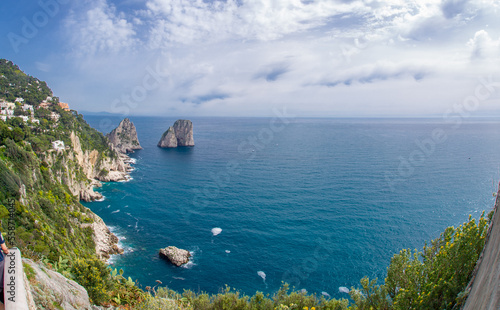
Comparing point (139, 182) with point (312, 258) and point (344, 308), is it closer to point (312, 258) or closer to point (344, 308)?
point (312, 258)

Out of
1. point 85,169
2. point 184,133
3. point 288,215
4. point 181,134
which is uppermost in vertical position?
point 184,133

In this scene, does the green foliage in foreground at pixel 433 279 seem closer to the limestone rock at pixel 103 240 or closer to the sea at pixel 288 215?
the sea at pixel 288 215

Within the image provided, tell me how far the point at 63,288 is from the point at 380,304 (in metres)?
18.9

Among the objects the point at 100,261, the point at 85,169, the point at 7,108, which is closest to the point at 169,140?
the point at 85,169

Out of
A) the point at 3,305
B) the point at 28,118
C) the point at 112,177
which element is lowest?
the point at 112,177

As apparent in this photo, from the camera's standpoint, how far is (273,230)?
49344mm

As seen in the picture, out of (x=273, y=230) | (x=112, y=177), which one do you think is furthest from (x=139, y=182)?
(x=273, y=230)

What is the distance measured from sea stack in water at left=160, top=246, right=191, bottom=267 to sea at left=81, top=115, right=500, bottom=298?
0.92 meters

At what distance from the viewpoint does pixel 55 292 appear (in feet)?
34.7

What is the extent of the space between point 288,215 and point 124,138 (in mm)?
98599

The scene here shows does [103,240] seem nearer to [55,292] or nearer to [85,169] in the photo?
[85,169]

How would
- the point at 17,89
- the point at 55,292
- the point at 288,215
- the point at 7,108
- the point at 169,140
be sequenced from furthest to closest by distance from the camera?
the point at 169,140
the point at 17,89
the point at 7,108
the point at 288,215
the point at 55,292

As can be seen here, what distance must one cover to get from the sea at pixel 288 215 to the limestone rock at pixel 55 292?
2440 cm

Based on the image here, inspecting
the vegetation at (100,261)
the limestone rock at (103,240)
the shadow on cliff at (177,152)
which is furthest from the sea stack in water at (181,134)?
the limestone rock at (103,240)
